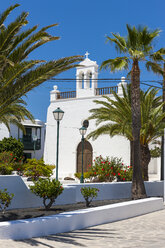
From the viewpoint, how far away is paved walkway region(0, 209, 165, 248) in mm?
7117

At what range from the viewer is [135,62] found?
47.4 feet

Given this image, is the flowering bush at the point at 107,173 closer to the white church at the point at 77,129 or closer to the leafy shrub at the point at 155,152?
the leafy shrub at the point at 155,152

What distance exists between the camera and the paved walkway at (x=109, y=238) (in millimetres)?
7117

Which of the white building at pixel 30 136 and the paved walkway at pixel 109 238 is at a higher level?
the white building at pixel 30 136

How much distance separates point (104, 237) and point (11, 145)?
22.8 meters

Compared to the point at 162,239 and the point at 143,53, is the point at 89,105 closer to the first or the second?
the point at 143,53

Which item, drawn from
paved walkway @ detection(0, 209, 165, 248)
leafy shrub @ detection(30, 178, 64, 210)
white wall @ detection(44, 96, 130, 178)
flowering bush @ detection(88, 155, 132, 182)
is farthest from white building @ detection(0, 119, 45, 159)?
paved walkway @ detection(0, 209, 165, 248)

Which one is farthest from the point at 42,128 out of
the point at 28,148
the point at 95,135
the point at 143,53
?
the point at 143,53

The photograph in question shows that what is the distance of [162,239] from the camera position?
788 centimetres

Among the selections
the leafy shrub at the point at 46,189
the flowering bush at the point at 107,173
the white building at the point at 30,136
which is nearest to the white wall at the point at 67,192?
the leafy shrub at the point at 46,189

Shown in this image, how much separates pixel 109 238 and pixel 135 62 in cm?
849

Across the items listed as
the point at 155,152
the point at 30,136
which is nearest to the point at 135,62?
the point at 155,152

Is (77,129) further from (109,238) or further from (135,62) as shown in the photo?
(109,238)

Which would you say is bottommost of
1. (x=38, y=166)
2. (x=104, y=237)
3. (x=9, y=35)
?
(x=104, y=237)
